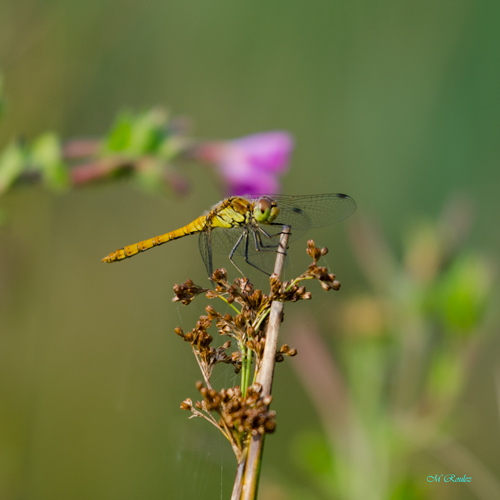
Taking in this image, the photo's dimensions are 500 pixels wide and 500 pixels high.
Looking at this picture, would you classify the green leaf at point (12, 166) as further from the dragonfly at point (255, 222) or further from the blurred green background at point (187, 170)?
the blurred green background at point (187, 170)

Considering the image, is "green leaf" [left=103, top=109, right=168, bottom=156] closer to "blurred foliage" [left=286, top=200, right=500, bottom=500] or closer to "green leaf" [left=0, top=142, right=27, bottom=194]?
"green leaf" [left=0, top=142, right=27, bottom=194]

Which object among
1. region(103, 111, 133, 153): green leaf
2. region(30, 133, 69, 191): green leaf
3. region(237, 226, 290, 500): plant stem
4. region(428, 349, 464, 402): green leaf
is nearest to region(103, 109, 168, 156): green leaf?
region(103, 111, 133, 153): green leaf

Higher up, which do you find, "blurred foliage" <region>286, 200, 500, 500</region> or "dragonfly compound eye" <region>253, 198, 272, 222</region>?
"dragonfly compound eye" <region>253, 198, 272, 222</region>

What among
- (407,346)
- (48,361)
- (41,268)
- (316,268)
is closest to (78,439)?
(48,361)

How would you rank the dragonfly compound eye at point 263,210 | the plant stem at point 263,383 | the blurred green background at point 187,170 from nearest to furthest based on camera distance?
the plant stem at point 263,383 < the dragonfly compound eye at point 263,210 < the blurred green background at point 187,170

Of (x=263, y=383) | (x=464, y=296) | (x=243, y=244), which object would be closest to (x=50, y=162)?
(x=243, y=244)

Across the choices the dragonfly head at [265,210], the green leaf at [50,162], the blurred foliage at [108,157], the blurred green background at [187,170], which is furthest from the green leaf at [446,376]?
the green leaf at [50,162]
